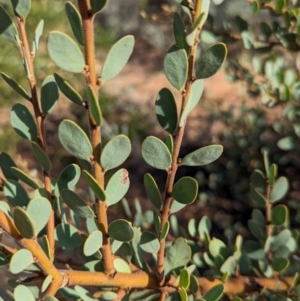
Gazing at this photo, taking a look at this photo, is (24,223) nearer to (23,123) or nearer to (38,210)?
(38,210)

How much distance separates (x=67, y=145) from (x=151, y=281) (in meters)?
0.21

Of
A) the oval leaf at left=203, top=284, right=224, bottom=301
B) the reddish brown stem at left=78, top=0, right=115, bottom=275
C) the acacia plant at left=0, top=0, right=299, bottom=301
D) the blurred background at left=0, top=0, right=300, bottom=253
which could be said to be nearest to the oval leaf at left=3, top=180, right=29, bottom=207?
the acacia plant at left=0, top=0, right=299, bottom=301

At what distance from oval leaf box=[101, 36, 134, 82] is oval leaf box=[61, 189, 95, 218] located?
0.39 ft

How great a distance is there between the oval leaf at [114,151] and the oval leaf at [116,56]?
57 mm

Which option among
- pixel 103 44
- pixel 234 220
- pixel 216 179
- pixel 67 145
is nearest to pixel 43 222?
pixel 67 145

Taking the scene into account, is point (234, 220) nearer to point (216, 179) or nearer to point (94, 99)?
point (216, 179)

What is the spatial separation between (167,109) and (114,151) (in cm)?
6

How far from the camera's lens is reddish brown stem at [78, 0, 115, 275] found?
1.24 ft

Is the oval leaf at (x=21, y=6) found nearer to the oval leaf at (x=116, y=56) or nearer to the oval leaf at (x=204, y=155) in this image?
the oval leaf at (x=116, y=56)

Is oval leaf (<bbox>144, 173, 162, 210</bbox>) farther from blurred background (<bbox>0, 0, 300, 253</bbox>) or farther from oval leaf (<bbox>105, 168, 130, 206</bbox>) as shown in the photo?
blurred background (<bbox>0, 0, 300, 253</bbox>)

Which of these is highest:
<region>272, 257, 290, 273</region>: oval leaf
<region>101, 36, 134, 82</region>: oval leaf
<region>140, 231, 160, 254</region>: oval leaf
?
<region>101, 36, 134, 82</region>: oval leaf

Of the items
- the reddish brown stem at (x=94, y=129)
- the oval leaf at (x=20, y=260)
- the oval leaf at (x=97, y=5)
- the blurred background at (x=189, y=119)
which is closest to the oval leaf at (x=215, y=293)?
the reddish brown stem at (x=94, y=129)

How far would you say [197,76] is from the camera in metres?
0.43

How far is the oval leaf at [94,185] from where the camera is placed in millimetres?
414
